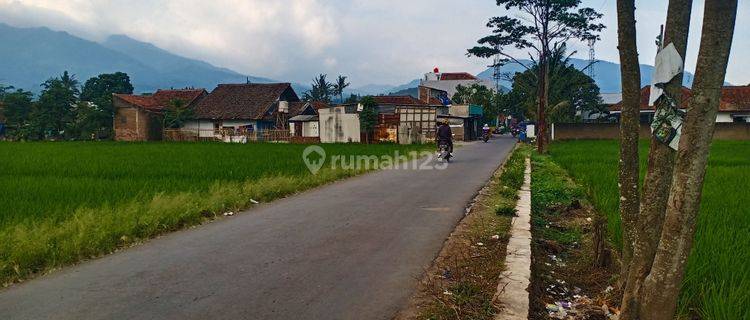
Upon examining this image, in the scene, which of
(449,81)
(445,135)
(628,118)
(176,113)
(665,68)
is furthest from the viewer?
(449,81)

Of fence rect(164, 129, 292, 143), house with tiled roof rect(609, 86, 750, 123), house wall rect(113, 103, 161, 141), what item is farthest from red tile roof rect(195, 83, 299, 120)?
house with tiled roof rect(609, 86, 750, 123)

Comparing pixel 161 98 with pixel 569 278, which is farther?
pixel 161 98

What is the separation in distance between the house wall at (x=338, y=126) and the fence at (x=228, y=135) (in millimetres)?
3620

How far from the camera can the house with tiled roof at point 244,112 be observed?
1718 inches

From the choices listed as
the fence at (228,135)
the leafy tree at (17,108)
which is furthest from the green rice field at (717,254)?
the leafy tree at (17,108)

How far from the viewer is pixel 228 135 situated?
139 feet

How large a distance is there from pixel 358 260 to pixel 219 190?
188 inches

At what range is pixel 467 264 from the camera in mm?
4598

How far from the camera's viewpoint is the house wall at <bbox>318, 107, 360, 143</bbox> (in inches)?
1427

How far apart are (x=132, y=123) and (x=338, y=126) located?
64.3 feet

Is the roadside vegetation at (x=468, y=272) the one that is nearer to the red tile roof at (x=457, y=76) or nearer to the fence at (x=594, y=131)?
the fence at (x=594, y=131)

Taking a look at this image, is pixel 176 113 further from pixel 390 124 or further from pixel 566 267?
pixel 566 267

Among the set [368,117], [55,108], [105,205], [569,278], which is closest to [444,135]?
[105,205]

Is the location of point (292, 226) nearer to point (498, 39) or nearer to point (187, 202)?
point (187, 202)
